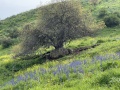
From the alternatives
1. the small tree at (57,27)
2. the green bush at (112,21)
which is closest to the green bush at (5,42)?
the green bush at (112,21)

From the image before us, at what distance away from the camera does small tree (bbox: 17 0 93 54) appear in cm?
3412

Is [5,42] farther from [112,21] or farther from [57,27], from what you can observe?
[57,27]

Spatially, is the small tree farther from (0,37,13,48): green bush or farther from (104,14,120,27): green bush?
(0,37,13,48): green bush

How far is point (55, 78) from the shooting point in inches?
701

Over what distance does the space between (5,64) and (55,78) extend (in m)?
17.0

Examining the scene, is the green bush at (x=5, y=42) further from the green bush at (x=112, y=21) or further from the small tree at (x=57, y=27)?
the small tree at (x=57, y=27)

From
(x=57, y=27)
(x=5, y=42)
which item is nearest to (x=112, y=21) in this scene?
(x=5, y=42)

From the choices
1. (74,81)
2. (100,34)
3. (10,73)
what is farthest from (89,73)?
(100,34)

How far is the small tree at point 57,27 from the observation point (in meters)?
34.1

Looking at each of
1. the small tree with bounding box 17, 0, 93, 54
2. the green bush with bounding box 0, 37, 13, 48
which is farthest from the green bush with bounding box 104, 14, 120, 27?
the small tree with bounding box 17, 0, 93, 54

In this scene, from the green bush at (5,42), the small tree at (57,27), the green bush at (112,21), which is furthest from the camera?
the green bush at (5,42)

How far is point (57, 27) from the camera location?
3441cm

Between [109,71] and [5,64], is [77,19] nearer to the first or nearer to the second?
[5,64]

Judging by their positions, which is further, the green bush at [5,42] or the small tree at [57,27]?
the green bush at [5,42]
